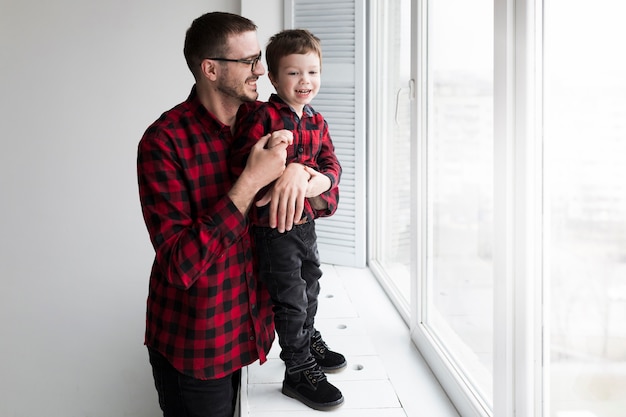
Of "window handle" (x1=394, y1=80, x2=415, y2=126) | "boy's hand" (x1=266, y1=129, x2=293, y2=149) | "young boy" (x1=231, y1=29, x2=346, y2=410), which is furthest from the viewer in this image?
"window handle" (x1=394, y1=80, x2=415, y2=126)

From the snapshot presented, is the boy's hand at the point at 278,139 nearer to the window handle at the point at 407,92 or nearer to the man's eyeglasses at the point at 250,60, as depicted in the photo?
the man's eyeglasses at the point at 250,60

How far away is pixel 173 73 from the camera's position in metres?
3.88

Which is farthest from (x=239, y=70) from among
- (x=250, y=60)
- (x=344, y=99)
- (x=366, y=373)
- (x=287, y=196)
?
(x=344, y=99)

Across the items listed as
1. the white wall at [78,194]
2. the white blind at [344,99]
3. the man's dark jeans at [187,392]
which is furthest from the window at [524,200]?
the white wall at [78,194]

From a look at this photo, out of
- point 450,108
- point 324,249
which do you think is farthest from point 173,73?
point 450,108

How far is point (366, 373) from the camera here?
2088 mm

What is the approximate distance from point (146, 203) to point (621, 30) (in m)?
0.98

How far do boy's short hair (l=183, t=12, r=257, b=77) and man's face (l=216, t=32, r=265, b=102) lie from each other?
0.02 metres

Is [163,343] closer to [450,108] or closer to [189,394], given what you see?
[189,394]

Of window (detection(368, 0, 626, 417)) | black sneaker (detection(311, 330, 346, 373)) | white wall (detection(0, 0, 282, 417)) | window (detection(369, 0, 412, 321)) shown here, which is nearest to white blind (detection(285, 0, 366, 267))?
window (detection(369, 0, 412, 321))

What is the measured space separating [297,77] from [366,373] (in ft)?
3.18

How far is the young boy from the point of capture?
5.46 ft

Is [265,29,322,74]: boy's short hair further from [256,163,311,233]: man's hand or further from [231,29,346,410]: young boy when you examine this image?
[256,163,311,233]: man's hand

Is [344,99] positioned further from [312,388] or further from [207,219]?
[207,219]
